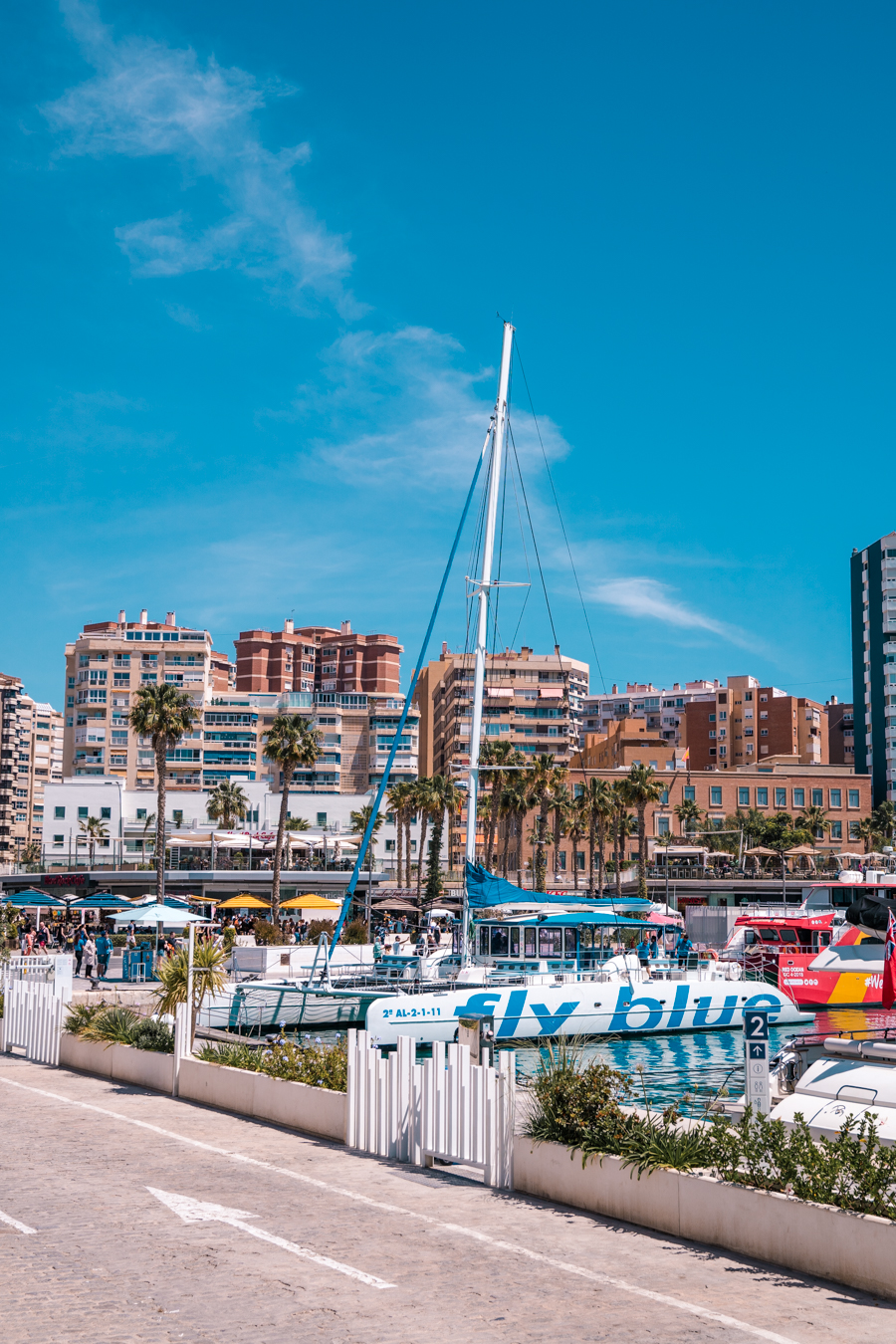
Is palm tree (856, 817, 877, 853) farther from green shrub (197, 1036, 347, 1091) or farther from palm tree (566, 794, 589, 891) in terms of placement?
green shrub (197, 1036, 347, 1091)

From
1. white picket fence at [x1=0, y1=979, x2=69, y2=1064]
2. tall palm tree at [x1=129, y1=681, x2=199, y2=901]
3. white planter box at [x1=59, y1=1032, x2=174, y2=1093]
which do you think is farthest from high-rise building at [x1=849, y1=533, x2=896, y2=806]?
white planter box at [x1=59, y1=1032, x2=174, y2=1093]

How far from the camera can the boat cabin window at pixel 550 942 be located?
108 ft

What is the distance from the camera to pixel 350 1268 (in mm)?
9352

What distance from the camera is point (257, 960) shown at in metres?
41.1

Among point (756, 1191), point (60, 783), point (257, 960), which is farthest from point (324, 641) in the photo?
point (756, 1191)

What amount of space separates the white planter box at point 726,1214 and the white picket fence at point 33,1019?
12.7 metres

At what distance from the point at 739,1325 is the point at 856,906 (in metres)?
12.0

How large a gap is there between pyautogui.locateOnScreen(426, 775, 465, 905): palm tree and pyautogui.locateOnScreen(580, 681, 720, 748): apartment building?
7245 centimetres

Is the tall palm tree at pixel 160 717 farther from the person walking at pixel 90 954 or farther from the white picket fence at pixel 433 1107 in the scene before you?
the white picket fence at pixel 433 1107

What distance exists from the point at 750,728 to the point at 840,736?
18774 millimetres

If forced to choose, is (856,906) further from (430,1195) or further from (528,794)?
(528,794)

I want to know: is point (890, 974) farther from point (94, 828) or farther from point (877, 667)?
point (877, 667)

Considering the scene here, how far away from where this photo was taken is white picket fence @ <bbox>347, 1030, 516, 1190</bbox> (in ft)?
39.5

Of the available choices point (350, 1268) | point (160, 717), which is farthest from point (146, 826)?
point (350, 1268)
